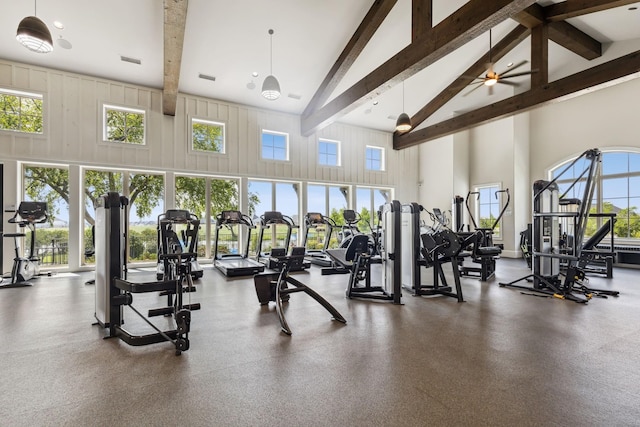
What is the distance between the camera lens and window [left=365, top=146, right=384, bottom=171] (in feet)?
37.5

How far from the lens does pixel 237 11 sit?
5.96 metres

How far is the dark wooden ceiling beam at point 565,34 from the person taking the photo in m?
6.84

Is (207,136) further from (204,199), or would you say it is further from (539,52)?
(539,52)

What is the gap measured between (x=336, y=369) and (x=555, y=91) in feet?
24.9

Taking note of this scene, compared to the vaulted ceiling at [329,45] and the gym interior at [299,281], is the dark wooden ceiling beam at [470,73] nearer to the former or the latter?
the vaulted ceiling at [329,45]

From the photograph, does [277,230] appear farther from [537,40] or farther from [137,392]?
[537,40]

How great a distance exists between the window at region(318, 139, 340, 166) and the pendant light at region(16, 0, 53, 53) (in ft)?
23.7

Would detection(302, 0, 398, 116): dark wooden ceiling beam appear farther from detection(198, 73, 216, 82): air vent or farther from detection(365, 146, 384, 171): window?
detection(365, 146, 384, 171): window

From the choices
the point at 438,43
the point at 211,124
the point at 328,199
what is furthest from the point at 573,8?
the point at 211,124

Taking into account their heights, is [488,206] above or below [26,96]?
below

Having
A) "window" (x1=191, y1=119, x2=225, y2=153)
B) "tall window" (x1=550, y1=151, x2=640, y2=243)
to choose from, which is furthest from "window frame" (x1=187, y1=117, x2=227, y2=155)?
"tall window" (x1=550, y1=151, x2=640, y2=243)

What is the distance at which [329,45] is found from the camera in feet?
23.6

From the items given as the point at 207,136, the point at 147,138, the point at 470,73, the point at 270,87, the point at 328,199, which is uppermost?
the point at 470,73

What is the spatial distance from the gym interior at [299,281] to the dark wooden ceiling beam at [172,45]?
2.01ft
